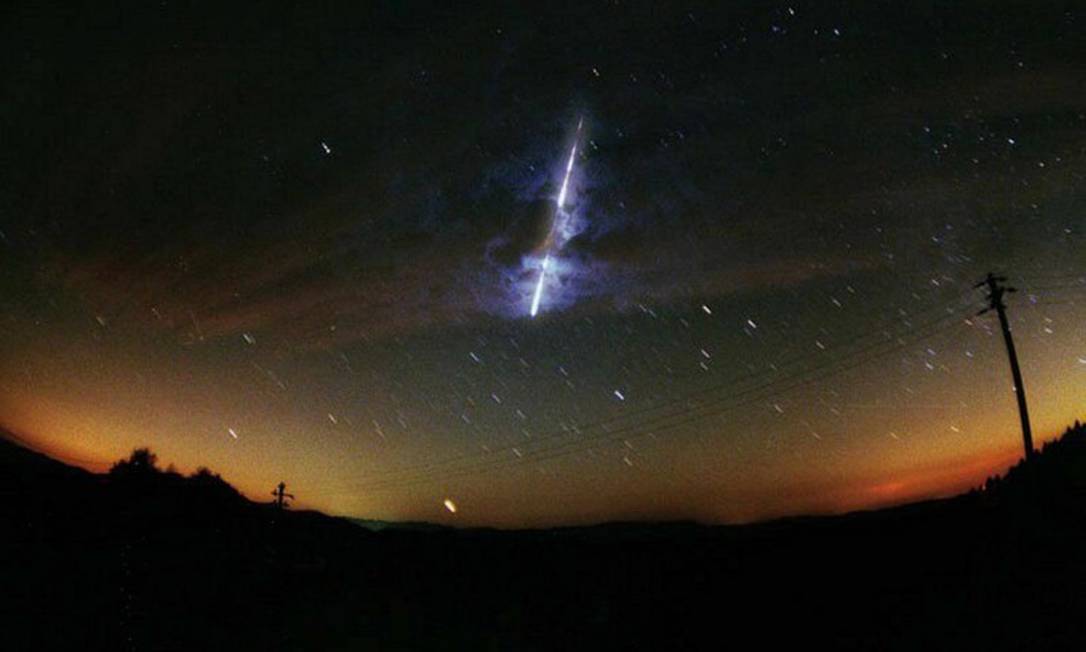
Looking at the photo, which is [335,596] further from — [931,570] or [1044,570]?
[1044,570]

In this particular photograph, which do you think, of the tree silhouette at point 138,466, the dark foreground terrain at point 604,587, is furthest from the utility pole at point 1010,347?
the tree silhouette at point 138,466

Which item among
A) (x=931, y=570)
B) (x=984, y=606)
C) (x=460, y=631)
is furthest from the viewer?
(x=460, y=631)

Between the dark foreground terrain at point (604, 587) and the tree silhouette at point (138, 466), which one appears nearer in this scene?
the dark foreground terrain at point (604, 587)

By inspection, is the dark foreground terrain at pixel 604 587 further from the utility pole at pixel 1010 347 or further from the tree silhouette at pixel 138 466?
the tree silhouette at pixel 138 466

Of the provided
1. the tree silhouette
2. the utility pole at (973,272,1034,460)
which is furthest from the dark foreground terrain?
the tree silhouette

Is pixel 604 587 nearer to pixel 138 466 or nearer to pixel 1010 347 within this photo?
pixel 1010 347

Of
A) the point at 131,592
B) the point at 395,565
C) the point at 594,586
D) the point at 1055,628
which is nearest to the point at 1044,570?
the point at 1055,628

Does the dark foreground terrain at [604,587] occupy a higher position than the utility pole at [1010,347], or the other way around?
the utility pole at [1010,347]

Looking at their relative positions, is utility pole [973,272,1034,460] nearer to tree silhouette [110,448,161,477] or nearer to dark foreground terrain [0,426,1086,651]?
dark foreground terrain [0,426,1086,651]
